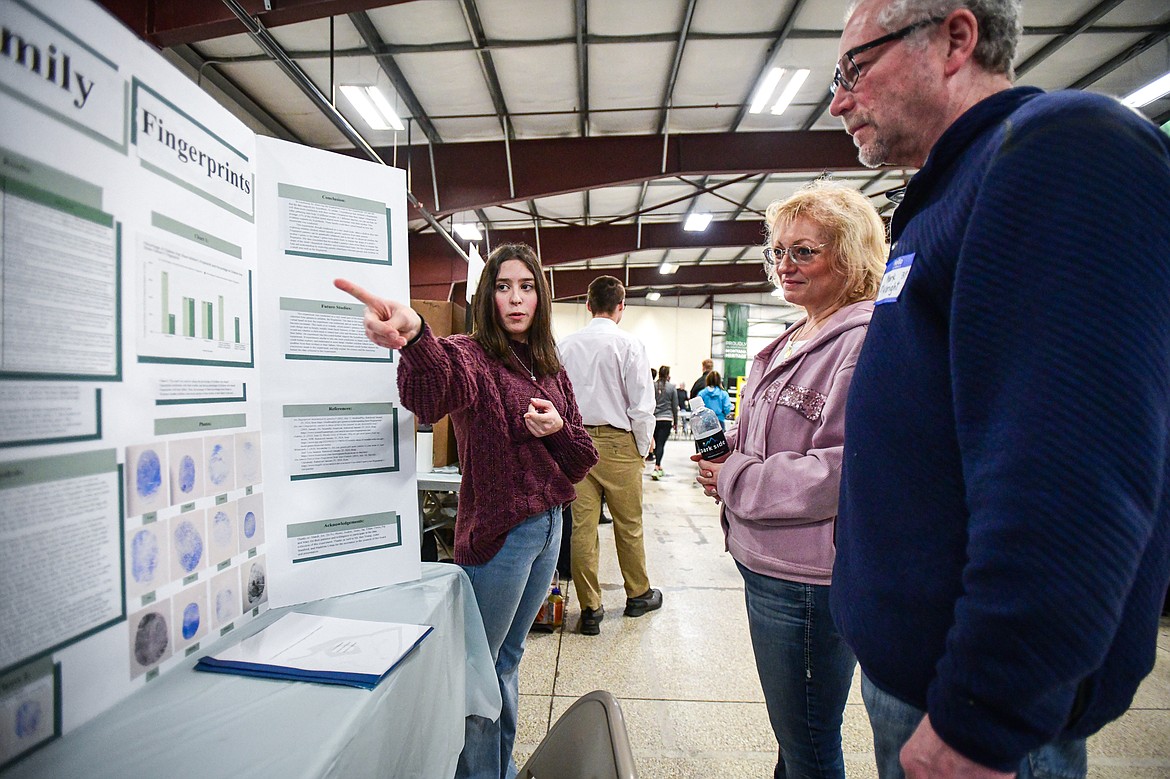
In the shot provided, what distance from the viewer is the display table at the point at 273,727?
0.57 meters

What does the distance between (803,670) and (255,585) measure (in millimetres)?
1020

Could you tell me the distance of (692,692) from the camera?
2131mm

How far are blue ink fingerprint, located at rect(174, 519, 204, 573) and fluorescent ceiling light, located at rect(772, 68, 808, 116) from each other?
4698mm

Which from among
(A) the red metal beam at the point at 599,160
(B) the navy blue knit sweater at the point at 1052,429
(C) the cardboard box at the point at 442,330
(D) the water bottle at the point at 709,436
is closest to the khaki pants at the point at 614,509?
(C) the cardboard box at the point at 442,330

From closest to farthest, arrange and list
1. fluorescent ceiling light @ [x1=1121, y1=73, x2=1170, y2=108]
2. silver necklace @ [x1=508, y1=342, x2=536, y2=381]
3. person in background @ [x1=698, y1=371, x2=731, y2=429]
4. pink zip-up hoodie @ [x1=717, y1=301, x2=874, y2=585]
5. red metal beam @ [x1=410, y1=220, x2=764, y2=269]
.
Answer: pink zip-up hoodie @ [x1=717, y1=301, x2=874, y2=585] < silver necklace @ [x1=508, y1=342, x2=536, y2=381] < fluorescent ceiling light @ [x1=1121, y1=73, x2=1170, y2=108] < person in background @ [x1=698, y1=371, x2=731, y2=429] < red metal beam @ [x1=410, y1=220, x2=764, y2=269]

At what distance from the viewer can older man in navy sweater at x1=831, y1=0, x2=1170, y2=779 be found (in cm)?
45

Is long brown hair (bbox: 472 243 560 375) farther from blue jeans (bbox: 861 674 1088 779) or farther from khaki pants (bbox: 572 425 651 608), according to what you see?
khaki pants (bbox: 572 425 651 608)

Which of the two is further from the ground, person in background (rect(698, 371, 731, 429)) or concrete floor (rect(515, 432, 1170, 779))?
person in background (rect(698, 371, 731, 429))

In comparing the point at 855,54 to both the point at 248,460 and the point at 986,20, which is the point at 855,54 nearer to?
the point at 986,20

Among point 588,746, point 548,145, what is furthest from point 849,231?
point 548,145

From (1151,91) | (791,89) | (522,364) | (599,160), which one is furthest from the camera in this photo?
(599,160)

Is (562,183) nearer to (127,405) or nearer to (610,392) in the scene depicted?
(610,392)

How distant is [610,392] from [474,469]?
61.7 inches

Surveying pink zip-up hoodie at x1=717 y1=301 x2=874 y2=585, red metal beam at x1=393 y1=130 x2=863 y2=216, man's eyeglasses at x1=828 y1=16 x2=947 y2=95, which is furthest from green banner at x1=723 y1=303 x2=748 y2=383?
man's eyeglasses at x1=828 y1=16 x2=947 y2=95
